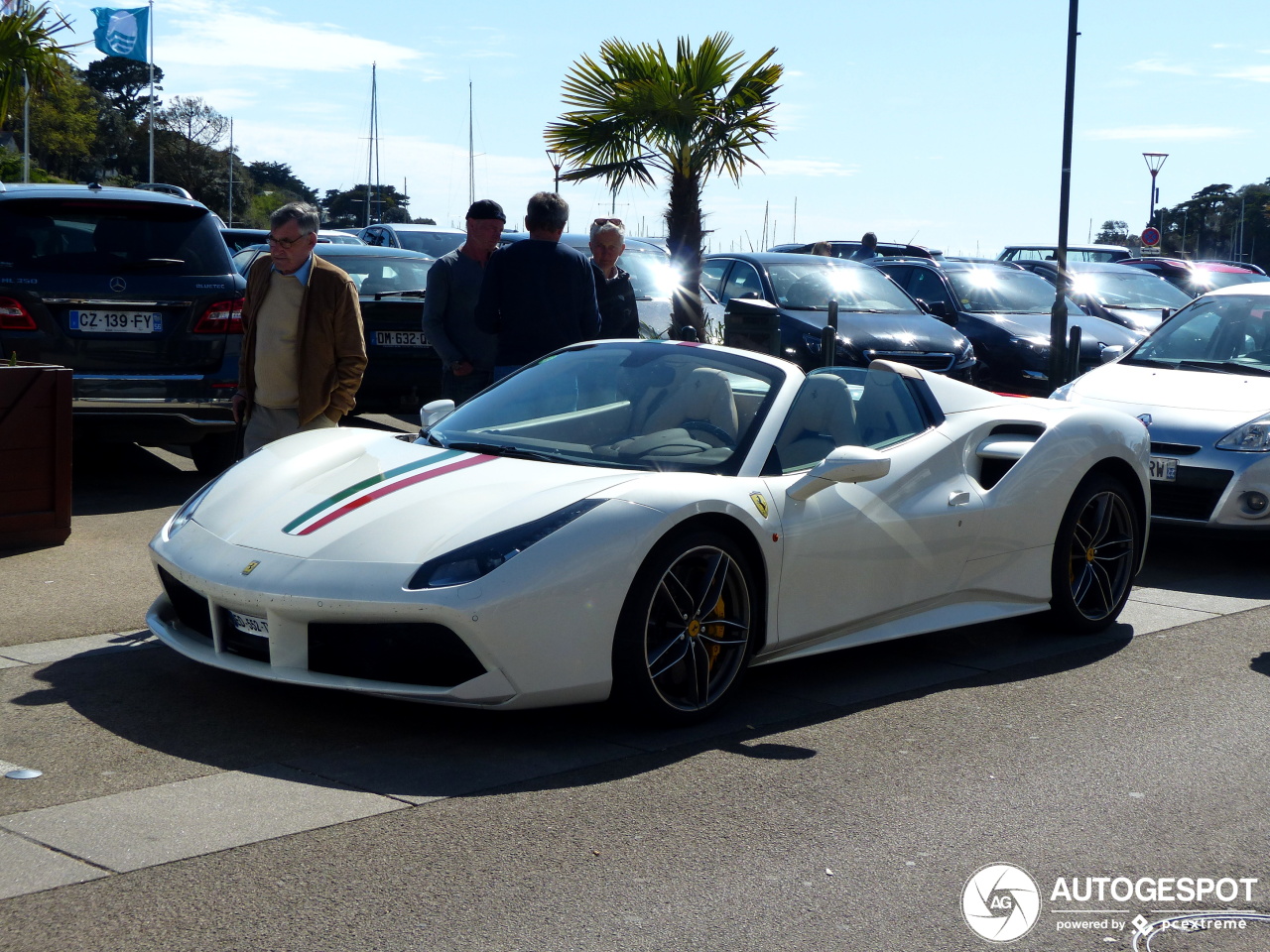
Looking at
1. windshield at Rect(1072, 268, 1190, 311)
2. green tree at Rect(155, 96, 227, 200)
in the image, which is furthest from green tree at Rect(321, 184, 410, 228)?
windshield at Rect(1072, 268, 1190, 311)

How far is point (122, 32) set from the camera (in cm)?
4184

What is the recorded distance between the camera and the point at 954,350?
13414mm

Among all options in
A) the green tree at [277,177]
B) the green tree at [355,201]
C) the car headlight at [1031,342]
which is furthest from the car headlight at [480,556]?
the green tree at [277,177]

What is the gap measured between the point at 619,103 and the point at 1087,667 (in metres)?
9.42

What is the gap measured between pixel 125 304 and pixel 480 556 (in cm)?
498

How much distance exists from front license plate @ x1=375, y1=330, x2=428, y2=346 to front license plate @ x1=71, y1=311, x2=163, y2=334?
8.16 ft

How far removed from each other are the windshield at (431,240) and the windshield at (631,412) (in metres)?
10.6

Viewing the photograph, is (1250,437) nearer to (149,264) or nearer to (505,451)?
(505,451)

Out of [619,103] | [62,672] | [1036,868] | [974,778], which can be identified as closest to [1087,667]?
[974,778]

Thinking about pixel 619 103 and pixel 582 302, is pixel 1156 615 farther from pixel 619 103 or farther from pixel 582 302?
pixel 619 103

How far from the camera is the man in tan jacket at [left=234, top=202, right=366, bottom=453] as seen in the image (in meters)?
6.15

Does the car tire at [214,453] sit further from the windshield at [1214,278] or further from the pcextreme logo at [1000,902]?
the windshield at [1214,278]

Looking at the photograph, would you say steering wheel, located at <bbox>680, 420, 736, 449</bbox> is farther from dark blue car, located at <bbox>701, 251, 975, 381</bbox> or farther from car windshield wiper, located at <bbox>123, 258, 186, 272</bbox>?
dark blue car, located at <bbox>701, 251, 975, 381</bbox>

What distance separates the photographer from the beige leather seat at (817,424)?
5.15 m
